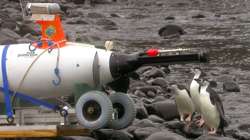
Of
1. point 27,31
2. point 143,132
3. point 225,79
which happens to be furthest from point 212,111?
point 27,31

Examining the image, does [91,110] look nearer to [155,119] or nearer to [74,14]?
[155,119]

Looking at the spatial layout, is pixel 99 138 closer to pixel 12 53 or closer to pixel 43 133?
pixel 43 133

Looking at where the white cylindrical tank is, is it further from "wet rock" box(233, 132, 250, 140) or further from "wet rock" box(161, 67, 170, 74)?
"wet rock" box(161, 67, 170, 74)

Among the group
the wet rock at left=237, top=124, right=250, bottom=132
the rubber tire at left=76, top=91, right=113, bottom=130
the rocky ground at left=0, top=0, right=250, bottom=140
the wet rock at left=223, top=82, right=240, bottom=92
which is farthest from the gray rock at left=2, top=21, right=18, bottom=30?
the rubber tire at left=76, top=91, right=113, bottom=130

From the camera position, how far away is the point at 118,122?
19.5 ft

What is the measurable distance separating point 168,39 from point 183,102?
9307 millimetres

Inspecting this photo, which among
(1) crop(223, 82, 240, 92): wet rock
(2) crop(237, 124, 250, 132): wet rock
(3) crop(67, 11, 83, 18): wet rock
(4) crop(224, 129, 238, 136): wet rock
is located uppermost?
(3) crop(67, 11, 83, 18): wet rock

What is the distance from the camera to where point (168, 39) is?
1694cm

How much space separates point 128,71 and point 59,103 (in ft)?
3.68

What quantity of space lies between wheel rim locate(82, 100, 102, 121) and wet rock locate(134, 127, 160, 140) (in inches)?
38.2

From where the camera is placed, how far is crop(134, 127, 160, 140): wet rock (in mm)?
6291

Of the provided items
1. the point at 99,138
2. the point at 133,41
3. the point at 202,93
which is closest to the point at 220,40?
the point at 133,41

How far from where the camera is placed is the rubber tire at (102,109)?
18.0ft

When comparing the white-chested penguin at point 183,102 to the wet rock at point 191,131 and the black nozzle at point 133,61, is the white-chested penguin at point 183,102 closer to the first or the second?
the wet rock at point 191,131
